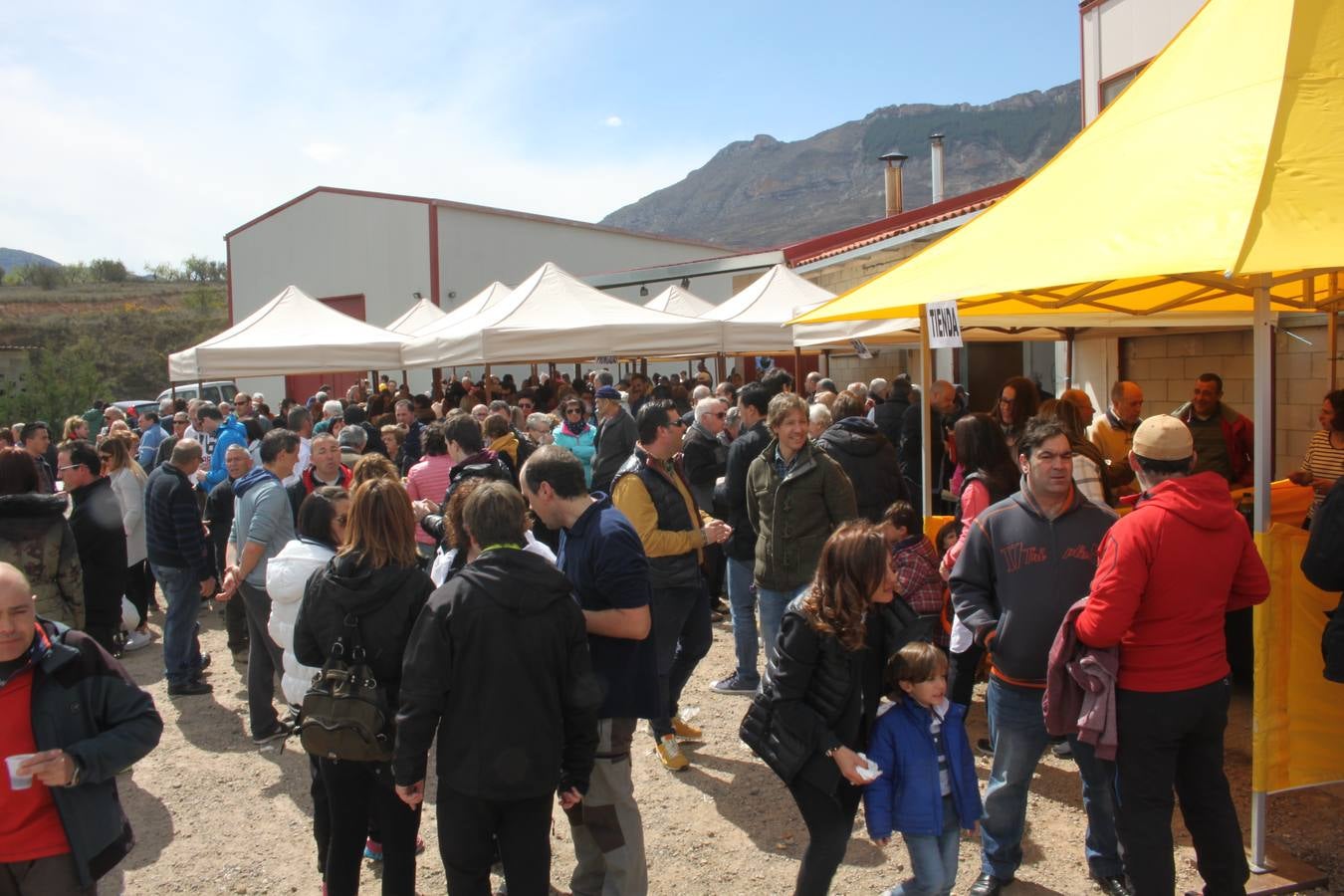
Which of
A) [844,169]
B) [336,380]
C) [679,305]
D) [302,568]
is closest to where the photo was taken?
[302,568]

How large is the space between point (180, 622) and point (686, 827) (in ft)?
13.3

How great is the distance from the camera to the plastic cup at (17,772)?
251cm

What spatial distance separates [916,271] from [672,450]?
5.48 feet

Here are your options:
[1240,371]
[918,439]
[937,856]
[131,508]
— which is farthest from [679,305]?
[937,856]

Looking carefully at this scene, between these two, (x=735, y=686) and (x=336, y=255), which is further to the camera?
(x=336, y=255)

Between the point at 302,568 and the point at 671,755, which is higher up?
the point at 302,568

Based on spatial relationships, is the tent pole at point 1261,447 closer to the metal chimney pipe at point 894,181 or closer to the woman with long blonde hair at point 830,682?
the woman with long blonde hair at point 830,682

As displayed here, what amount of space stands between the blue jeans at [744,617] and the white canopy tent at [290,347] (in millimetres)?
6179

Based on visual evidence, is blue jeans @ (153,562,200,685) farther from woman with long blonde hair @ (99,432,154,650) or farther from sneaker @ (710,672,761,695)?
sneaker @ (710,672,761,695)

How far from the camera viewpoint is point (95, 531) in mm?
5789

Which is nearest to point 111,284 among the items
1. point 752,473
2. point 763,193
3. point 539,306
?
point 539,306

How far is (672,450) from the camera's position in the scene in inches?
181

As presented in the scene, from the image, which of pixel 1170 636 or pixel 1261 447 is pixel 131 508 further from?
pixel 1261 447

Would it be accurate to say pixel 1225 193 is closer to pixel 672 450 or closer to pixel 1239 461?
pixel 672 450
